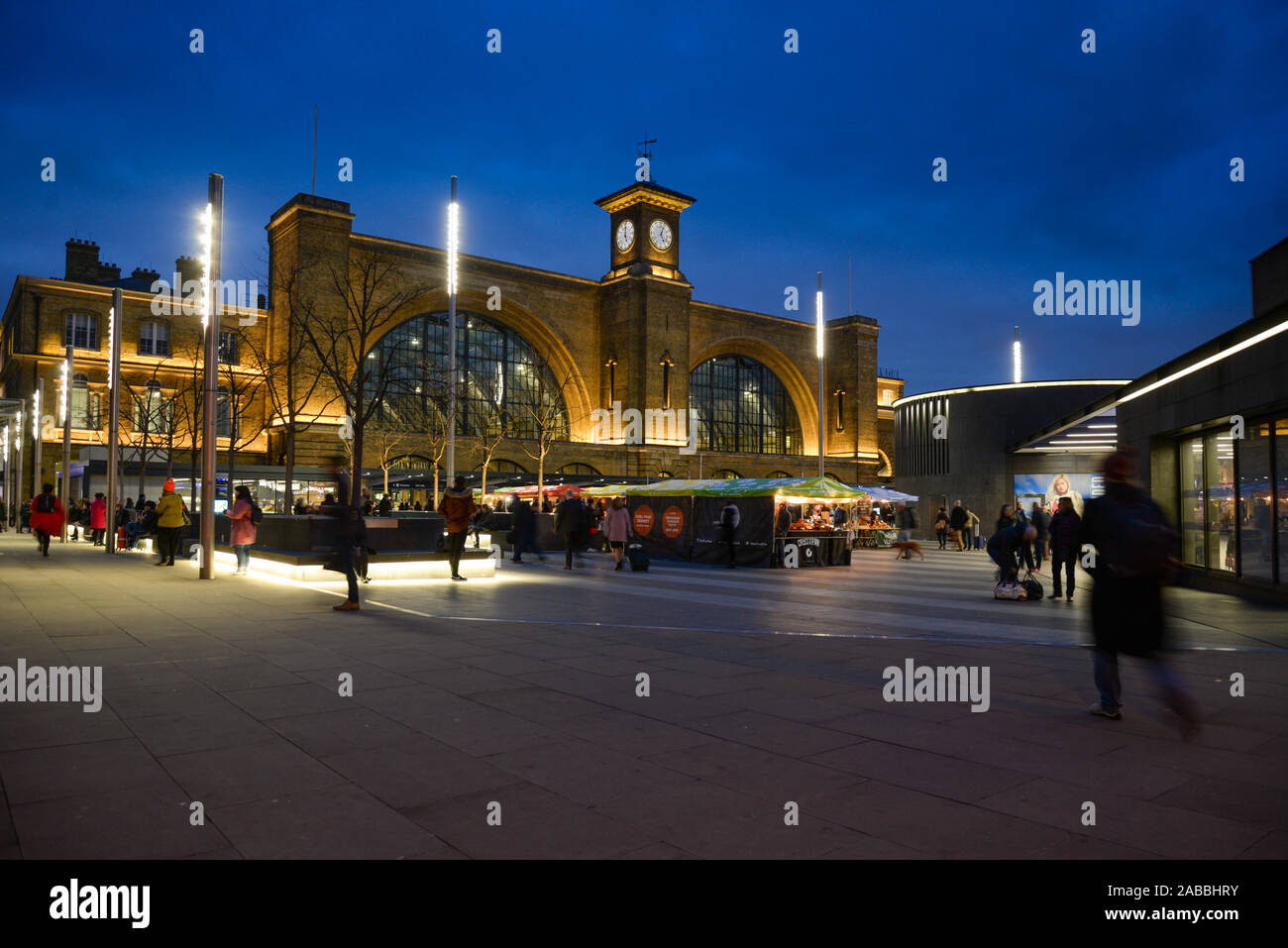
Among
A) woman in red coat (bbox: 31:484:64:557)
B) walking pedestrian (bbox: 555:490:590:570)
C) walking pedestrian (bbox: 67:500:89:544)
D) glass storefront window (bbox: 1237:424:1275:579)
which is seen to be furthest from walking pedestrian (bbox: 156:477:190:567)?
glass storefront window (bbox: 1237:424:1275:579)

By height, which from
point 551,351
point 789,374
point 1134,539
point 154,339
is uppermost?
Answer: point 789,374

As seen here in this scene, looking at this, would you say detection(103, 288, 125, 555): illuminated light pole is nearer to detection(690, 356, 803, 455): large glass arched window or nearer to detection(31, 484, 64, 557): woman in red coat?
detection(31, 484, 64, 557): woman in red coat

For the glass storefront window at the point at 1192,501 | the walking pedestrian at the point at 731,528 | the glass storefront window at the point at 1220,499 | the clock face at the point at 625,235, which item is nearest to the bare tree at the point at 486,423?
the clock face at the point at 625,235

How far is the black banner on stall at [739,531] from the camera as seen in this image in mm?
22156

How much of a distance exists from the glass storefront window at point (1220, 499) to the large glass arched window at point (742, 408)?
48.0 metres

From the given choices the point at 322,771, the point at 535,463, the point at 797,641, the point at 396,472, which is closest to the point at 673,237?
the point at 535,463

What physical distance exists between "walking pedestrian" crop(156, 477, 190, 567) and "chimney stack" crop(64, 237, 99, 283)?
141ft

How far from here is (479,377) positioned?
179ft

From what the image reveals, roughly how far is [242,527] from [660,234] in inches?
1825

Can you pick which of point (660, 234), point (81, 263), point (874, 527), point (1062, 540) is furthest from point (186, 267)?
point (1062, 540)

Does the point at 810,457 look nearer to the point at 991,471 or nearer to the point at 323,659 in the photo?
the point at 991,471

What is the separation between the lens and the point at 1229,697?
6891mm

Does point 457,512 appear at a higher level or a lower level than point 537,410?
lower

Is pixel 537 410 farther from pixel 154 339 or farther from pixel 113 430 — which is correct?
pixel 113 430
